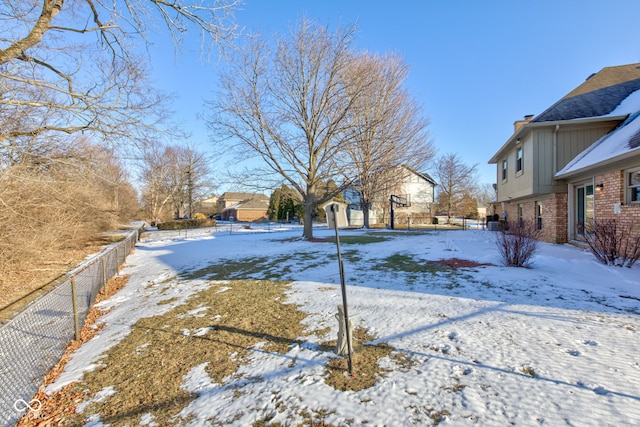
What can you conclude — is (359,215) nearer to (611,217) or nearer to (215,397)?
(611,217)

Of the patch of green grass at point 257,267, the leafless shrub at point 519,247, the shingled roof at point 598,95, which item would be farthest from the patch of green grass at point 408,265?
the shingled roof at point 598,95

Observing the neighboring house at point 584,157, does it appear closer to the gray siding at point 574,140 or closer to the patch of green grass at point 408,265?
the gray siding at point 574,140

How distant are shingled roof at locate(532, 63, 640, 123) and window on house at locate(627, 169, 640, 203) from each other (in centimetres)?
378

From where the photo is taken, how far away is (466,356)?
3.05m

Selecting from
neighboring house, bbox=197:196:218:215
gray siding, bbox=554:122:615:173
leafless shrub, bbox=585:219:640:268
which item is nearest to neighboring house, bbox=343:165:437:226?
gray siding, bbox=554:122:615:173

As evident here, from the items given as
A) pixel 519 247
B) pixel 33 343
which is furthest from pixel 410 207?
pixel 33 343

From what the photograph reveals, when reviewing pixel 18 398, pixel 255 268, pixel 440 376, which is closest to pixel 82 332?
pixel 18 398

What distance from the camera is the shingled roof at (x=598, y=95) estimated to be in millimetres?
10742

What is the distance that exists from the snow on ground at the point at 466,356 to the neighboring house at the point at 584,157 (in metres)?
3.61

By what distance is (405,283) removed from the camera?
599cm

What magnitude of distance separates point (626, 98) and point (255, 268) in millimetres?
15354

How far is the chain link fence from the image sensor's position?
2.83 m

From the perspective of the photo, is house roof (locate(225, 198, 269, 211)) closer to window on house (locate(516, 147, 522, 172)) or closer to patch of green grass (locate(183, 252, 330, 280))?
patch of green grass (locate(183, 252, 330, 280))

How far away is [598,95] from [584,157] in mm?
4227
